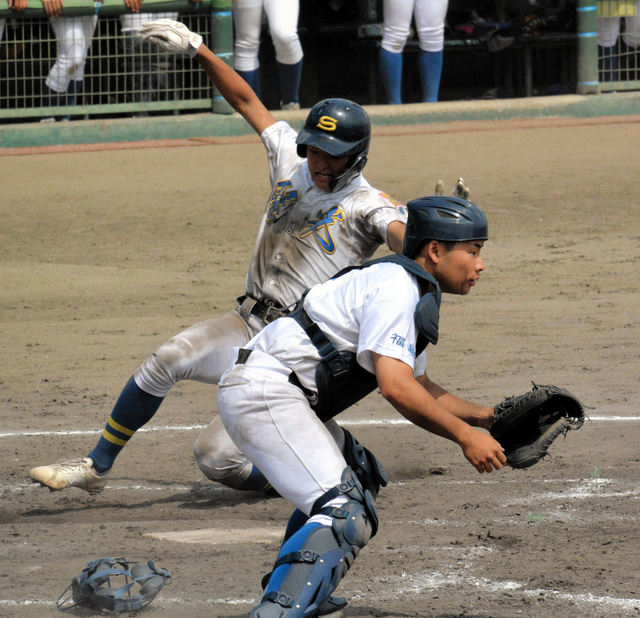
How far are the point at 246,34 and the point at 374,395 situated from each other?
505cm

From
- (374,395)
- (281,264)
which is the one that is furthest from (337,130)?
(374,395)

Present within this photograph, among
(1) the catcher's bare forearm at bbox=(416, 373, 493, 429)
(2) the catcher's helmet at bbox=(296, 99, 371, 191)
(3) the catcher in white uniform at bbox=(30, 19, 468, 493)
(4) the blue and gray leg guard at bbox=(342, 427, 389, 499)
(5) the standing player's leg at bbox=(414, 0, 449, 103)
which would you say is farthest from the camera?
(5) the standing player's leg at bbox=(414, 0, 449, 103)

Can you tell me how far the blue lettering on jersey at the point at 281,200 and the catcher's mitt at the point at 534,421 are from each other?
151 centimetres

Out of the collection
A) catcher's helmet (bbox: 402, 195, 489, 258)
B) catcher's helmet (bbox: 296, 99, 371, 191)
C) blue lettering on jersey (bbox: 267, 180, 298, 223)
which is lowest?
blue lettering on jersey (bbox: 267, 180, 298, 223)

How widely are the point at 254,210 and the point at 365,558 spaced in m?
5.74

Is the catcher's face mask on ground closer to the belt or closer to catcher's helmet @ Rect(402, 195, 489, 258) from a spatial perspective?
the belt

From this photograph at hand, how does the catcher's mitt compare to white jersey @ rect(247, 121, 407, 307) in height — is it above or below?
below

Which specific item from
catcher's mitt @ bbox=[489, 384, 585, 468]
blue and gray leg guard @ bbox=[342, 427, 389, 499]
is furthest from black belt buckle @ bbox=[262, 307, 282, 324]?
catcher's mitt @ bbox=[489, 384, 585, 468]

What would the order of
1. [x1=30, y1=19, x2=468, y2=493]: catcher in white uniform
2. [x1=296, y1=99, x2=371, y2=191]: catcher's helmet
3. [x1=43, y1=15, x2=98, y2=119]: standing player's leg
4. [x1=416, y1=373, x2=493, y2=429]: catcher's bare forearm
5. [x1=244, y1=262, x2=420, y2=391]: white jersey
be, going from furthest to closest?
[x1=43, y1=15, x2=98, y2=119]: standing player's leg, [x1=30, y1=19, x2=468, y2=493]: catcher in white uniform, [x1=296, y1=99, x2=371, y2=191]: catcher's helmet, [x1=416, y1=373, x2=493, y2=429]: catcher's bare forearm, [x1=244, y1=262, x2=420, y2=391]: white jersey

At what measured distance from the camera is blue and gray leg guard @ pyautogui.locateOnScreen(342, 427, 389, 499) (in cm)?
333

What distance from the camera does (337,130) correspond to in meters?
3.87

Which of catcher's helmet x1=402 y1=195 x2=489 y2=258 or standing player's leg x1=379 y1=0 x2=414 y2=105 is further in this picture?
standing player's leg x1=379 y1=0 x2=414 y2=105

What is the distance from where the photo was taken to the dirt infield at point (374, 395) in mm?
3480

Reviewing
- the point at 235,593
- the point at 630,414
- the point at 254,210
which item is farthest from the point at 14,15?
the point at 235,593
